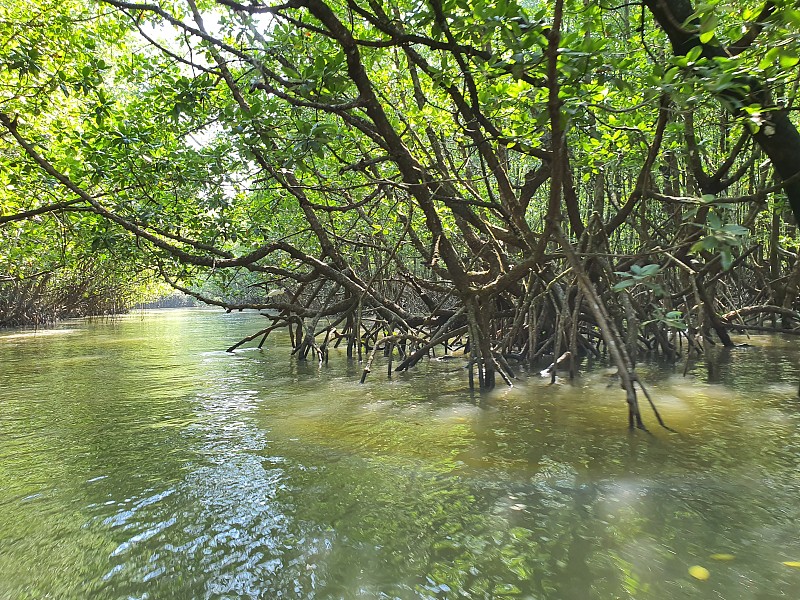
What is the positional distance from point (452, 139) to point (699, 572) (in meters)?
6.08

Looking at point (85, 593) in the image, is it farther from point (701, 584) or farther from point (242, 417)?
point (242, 417)

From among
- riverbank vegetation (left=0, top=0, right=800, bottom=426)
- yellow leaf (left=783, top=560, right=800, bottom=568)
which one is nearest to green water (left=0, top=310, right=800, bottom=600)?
yellow leaf (left=783, top=560, right=800, bottom=568)

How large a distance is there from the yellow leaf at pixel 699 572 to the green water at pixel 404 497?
0.02 metres

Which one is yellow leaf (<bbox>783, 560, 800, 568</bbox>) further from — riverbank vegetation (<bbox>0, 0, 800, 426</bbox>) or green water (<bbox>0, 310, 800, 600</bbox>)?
riverbank vegetation (<bbox>0, 0, 800, 426</bbox>)

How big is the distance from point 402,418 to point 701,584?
2.86m

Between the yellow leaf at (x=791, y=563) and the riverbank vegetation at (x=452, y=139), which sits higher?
the riverbank vegetation at (x=452, y=139)

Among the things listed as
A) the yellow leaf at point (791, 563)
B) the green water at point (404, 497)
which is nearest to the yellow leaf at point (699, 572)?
the green water at point (404, 497)

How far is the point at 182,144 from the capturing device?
264 inches

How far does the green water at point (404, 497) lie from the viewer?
2023mm

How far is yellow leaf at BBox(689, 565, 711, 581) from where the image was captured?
1952mm

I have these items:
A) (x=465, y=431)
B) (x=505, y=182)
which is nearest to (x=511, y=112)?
(x=505, y=182)

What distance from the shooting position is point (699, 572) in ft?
6.51

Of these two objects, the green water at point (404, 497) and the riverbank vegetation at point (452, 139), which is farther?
the riverbank vegetation at point (452, 139)

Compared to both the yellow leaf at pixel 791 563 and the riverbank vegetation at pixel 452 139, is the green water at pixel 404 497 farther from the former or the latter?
the riverbank vegetation at pixel 452 139
